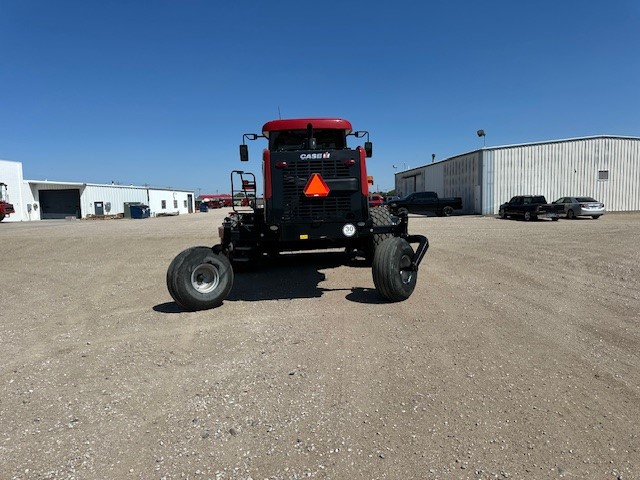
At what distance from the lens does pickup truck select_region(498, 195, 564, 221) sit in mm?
23125

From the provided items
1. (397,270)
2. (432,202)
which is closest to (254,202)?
(397,270)

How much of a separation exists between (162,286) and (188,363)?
13.5 ft

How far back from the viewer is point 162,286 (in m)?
7.91

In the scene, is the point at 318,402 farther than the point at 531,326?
No

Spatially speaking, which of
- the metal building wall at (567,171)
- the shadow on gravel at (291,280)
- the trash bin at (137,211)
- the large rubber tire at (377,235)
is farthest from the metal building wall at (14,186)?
the large rubber tire at (377,235)

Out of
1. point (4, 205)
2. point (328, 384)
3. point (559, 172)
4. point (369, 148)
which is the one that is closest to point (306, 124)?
point (369, 148)

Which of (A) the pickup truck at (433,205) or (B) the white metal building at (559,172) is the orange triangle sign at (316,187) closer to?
(A) the pickup truck at (433,205)

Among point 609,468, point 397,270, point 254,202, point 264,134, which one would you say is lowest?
point 609,468

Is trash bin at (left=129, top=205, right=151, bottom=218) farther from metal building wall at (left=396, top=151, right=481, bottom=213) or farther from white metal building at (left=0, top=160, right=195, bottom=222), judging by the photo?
metal building wall at (left=396, top=151, right=481, bottom=213)

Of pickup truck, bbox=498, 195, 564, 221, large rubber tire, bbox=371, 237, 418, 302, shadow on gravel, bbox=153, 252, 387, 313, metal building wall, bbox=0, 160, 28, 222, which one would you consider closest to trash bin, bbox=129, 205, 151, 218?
metal building wall, bbox=0, 160, 28, 222

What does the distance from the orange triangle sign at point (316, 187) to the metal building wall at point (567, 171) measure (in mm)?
26799

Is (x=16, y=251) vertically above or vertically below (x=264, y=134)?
below

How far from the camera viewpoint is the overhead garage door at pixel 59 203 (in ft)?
153

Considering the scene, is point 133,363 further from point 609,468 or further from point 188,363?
point 609,468
